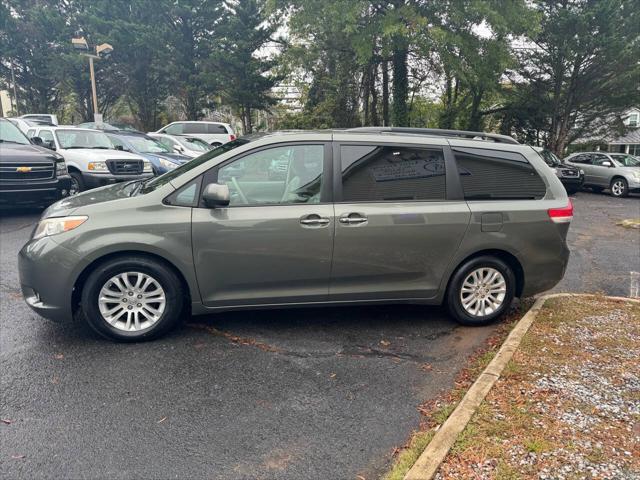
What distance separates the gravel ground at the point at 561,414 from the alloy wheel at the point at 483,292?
42 cm

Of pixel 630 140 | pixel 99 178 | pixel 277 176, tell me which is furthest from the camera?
pixel 630 140

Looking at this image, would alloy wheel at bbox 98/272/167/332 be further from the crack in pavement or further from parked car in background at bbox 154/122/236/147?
parked car in background at bbox 154/122/236/147

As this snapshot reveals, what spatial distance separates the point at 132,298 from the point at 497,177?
3413 mm

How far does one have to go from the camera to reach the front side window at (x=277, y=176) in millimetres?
3992

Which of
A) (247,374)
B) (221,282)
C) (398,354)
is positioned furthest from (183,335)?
(398,354)

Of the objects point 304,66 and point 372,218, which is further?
point 304,66

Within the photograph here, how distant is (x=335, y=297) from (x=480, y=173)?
5.82 feet

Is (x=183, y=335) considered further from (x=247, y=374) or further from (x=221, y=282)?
(x=247, y=374)

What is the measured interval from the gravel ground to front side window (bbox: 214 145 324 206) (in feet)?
7.00

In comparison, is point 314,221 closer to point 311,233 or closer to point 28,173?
point 311,233

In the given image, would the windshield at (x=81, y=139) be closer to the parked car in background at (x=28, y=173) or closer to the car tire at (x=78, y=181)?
the car tire at (x=78, y=181)

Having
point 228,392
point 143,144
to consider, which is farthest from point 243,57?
point 228,392

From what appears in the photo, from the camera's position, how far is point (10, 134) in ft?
30.2

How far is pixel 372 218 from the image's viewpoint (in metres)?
4.05
